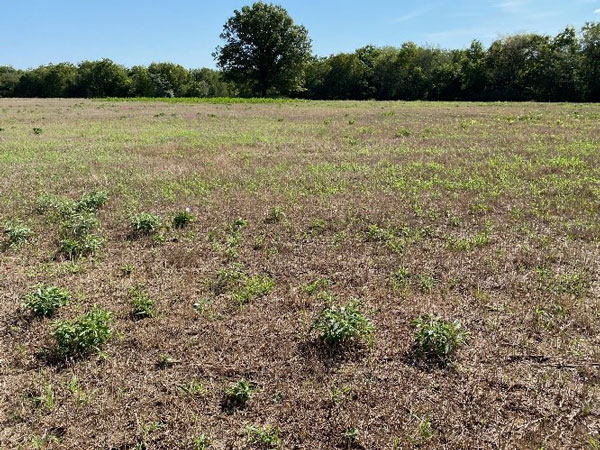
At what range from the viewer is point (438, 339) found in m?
4.57

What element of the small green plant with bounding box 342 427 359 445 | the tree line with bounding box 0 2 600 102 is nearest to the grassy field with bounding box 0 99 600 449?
the small green plant with bounding box 342 427 359 445

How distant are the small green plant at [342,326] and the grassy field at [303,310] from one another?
3 centimetres

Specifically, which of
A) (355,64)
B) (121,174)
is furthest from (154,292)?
(355,64)

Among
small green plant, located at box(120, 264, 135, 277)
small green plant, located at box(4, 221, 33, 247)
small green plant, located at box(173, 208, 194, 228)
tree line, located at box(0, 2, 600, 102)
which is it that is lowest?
small green plant, located at box(120, 264, 135, 277)

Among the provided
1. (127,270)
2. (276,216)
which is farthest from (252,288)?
(276,216)

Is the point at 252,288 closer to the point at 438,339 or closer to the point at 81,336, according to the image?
the point at 81,336

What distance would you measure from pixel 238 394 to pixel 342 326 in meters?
1.37

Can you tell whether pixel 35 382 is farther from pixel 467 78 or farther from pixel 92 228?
pixel 467 78

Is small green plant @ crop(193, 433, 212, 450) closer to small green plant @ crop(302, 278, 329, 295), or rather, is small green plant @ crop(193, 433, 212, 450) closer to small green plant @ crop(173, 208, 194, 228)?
small green plant @ crop(302, 278, 329, 295)

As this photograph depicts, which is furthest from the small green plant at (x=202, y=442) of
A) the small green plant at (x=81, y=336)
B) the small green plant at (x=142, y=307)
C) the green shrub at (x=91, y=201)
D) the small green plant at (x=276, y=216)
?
the green shrub at (x=91, y=201)

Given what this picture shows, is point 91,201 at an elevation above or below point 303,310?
above

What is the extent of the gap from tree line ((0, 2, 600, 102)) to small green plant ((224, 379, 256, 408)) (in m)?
63.6

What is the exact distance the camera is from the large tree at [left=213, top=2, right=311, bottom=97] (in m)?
64.1

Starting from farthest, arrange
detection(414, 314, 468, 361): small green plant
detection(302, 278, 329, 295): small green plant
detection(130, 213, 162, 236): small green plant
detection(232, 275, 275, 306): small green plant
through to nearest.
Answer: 1. detection(130, 213, 162, 236): small green plant
2. detection(302, 278, 329, 295): small green plant
3. detection(232, 275, 275, 306): small green plant
4. detection(414, 314, 468, 361): small green plant
